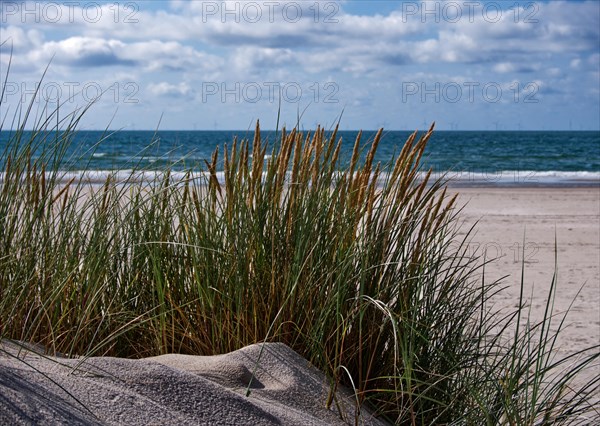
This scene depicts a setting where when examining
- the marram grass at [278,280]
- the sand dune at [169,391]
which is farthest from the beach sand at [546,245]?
the sand dune at [169,391]

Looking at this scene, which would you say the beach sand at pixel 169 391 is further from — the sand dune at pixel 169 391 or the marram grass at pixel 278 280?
the marram grass at pixel 278 280

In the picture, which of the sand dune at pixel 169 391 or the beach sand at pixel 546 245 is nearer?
the sand dune at pixel 169 391

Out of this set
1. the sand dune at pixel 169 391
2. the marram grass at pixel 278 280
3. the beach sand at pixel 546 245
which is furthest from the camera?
the beach sand at pixel 546 245

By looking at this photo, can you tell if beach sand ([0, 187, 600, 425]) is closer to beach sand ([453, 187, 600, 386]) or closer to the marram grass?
the marram grass

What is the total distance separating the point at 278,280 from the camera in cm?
264

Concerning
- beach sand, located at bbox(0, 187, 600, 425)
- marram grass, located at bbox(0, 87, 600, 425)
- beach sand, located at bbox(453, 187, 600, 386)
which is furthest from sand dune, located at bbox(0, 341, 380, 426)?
beach sand, located at bbox(453, 187, 600, 386)

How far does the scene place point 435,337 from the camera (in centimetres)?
267

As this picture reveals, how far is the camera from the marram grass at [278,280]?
102 inches

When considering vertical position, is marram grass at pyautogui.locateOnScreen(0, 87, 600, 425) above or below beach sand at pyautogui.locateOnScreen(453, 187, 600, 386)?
above

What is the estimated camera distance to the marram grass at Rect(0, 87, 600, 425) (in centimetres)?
259

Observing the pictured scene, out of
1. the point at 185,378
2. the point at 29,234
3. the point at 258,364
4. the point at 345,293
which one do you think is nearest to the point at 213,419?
the point at 185,378

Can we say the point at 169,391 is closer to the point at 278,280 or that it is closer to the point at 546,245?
the point at 278,280

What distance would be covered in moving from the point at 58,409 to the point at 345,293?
111cm

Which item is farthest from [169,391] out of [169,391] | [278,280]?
[278,280]
